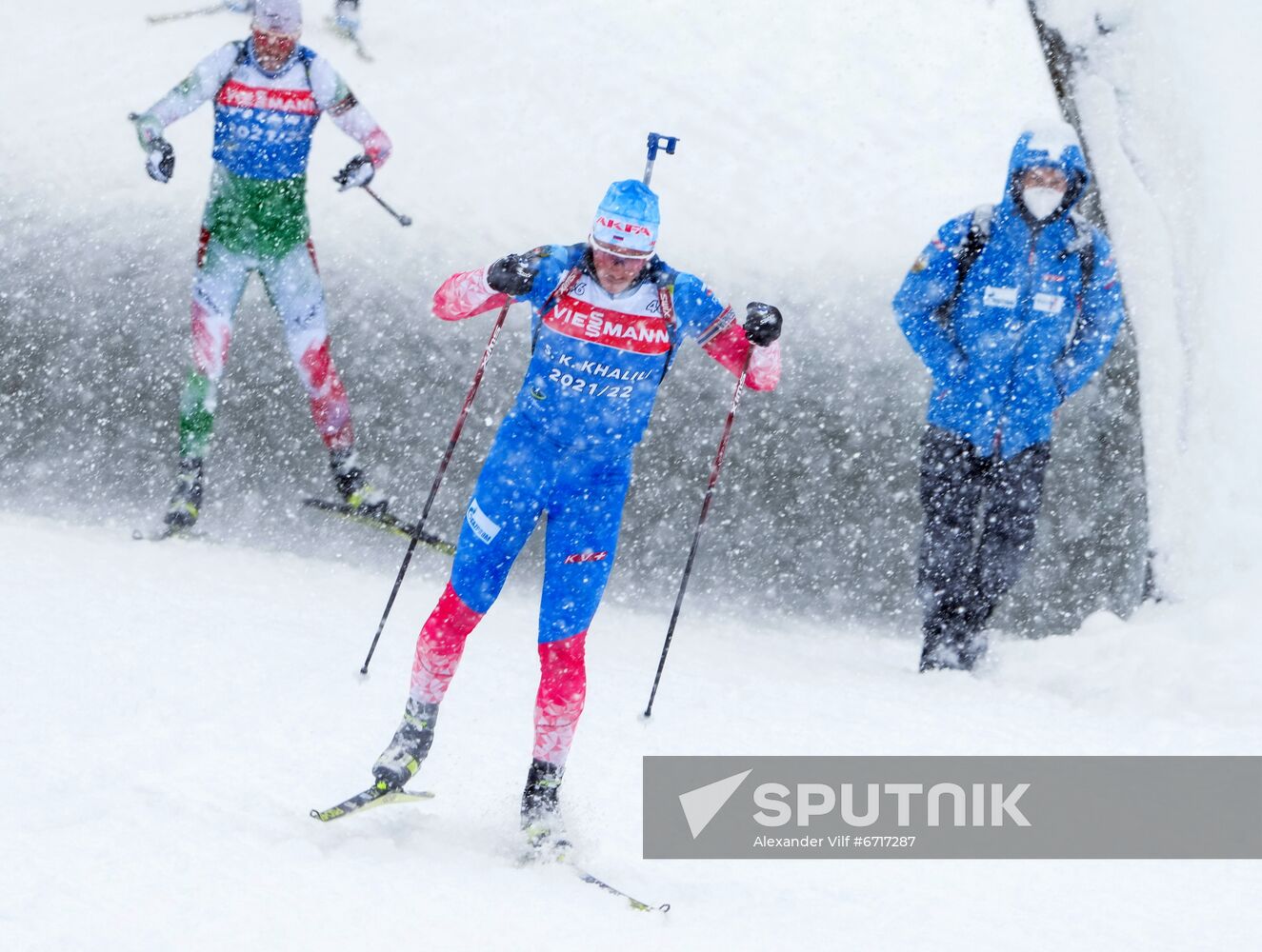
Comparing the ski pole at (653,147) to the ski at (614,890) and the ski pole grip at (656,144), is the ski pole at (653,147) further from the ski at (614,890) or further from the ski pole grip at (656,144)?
the ski at (614,890)

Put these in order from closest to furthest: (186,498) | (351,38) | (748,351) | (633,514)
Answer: (748,351)
(186,498)
(633,514)
(351,38)

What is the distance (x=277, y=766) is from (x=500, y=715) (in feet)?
3.54

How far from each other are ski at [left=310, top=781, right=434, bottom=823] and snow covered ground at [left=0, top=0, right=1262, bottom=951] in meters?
0.07

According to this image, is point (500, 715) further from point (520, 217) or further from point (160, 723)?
point (520, 217)

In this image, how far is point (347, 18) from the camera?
8859 mm

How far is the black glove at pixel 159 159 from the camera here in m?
6.31

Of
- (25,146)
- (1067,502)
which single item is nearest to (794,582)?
(1067,502)

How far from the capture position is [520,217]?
8.68m

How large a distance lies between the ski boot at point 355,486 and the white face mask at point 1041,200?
3.41m

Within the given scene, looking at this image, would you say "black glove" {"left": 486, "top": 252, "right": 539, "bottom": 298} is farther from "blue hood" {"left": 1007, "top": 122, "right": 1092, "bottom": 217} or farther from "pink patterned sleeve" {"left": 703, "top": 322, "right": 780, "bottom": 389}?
"blue hood" {"left": 1007, "top": 122, "right": 1092, "bottom": 217}

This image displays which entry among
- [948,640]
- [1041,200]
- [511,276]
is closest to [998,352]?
[1041,200]

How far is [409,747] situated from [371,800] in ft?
0.72

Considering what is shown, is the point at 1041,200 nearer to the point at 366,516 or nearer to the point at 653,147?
the point at 653,147

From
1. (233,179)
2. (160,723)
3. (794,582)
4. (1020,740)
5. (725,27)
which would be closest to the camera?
(160,723)
